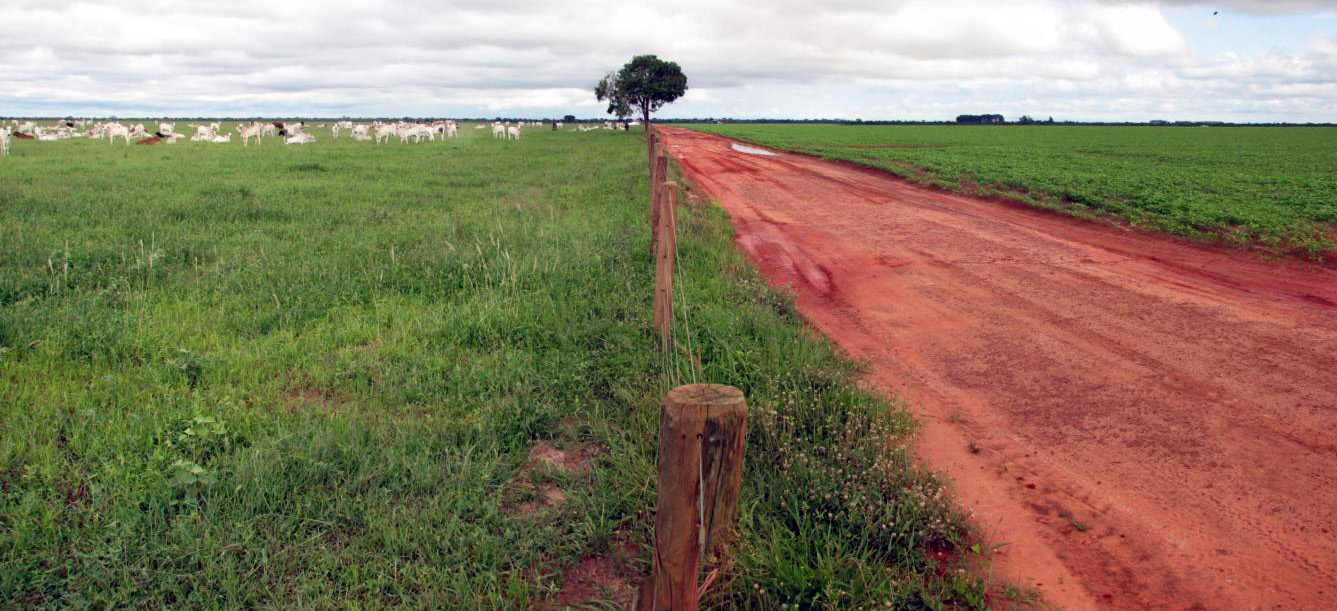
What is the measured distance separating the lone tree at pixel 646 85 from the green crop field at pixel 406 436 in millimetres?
61822

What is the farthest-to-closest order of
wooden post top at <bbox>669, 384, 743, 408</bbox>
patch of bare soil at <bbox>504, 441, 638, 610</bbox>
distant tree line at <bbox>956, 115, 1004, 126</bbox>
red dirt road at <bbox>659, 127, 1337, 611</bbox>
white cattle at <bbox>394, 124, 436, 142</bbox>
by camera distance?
distant tree line at <bbox>956, 115, 1004, 126</bbox> → white cattle at <bbox>394, 124, 436, 142</bbox> → red dirt road at <bbox>659, 127, 1337, 611</bbox> → patch of bare soil at <bbox>504, 441, 638, 610</bbox> → wooden post top at <bbox>669, 384, 743, 408</bbox>

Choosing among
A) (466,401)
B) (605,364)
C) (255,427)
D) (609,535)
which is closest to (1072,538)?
(609,535)

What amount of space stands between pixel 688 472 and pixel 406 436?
2691 millimetres

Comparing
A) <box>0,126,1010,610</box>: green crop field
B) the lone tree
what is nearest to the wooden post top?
<box>0,126,1010,610</box>: green crop field

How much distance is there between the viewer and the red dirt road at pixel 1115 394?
12.2 ft

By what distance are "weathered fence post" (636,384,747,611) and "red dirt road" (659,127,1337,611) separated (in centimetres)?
189

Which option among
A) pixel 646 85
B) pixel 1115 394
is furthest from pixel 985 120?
pixel 1115 394

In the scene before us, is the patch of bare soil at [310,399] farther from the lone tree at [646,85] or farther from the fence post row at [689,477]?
the lone tree at [646,85]

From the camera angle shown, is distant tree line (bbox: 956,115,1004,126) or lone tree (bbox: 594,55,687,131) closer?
lone tree (bbox: 594,55,687,131)

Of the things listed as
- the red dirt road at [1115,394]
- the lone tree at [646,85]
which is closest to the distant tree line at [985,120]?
the lone tree at [646,85]

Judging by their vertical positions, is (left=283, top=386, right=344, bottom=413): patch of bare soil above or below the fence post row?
below

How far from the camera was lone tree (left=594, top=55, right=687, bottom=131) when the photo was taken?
68.4m

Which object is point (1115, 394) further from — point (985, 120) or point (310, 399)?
point (985, 120)

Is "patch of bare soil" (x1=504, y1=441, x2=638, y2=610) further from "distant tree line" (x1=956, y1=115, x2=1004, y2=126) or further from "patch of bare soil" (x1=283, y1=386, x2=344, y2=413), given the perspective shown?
"distant tree line" (x1=956, y1=115, x2=1004, y2=126)
